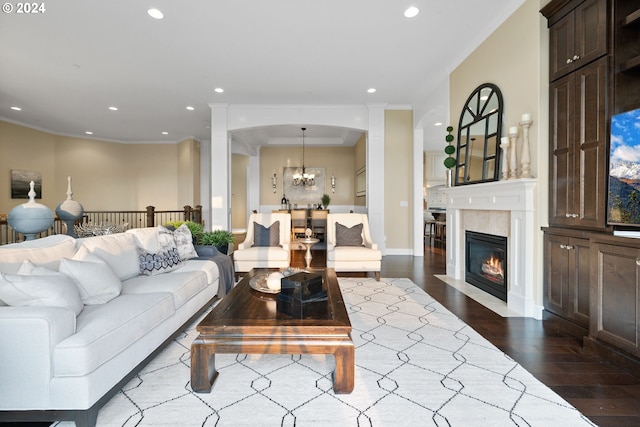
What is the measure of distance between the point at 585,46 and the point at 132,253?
4.34 m

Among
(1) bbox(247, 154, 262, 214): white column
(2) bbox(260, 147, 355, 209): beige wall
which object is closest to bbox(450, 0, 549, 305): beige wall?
(2) bbox(260, 147, 355, 209): beige wall

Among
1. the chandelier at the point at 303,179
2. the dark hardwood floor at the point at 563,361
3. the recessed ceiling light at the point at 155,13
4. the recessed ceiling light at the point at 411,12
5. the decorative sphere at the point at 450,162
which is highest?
the recessed ceiling light at the point at 411,12

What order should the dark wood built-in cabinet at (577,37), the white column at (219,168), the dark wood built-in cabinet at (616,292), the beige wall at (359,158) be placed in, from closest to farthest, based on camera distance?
the dark wood built-in cabinet at (616,292)
the dark wood built-in cabinet at (577,37)
the white column at (219,168)
the beige wall at (359,158)

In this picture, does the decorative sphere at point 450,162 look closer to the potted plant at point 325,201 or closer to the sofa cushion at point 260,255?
the sofa cushion at point 260,255

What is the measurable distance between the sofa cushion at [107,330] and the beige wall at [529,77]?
3.49 meters

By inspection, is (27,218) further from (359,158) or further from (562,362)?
(359,158)

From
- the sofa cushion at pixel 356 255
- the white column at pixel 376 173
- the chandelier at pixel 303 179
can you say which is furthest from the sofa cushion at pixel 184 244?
the chandelier at pixel 303 179

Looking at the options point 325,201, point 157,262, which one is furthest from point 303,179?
point 157,262

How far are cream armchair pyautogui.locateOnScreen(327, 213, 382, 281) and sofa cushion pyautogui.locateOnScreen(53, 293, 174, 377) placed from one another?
2.76 m

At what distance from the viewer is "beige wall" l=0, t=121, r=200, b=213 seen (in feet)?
29.4

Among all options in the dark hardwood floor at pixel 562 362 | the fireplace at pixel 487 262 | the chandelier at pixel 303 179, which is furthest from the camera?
the chandelier at pixel 303 179

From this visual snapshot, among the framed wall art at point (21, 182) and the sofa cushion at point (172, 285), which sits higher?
the framed wall art at point (21, 182)

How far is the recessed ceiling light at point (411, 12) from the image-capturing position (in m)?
3.50

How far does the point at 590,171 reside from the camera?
2602 mm
